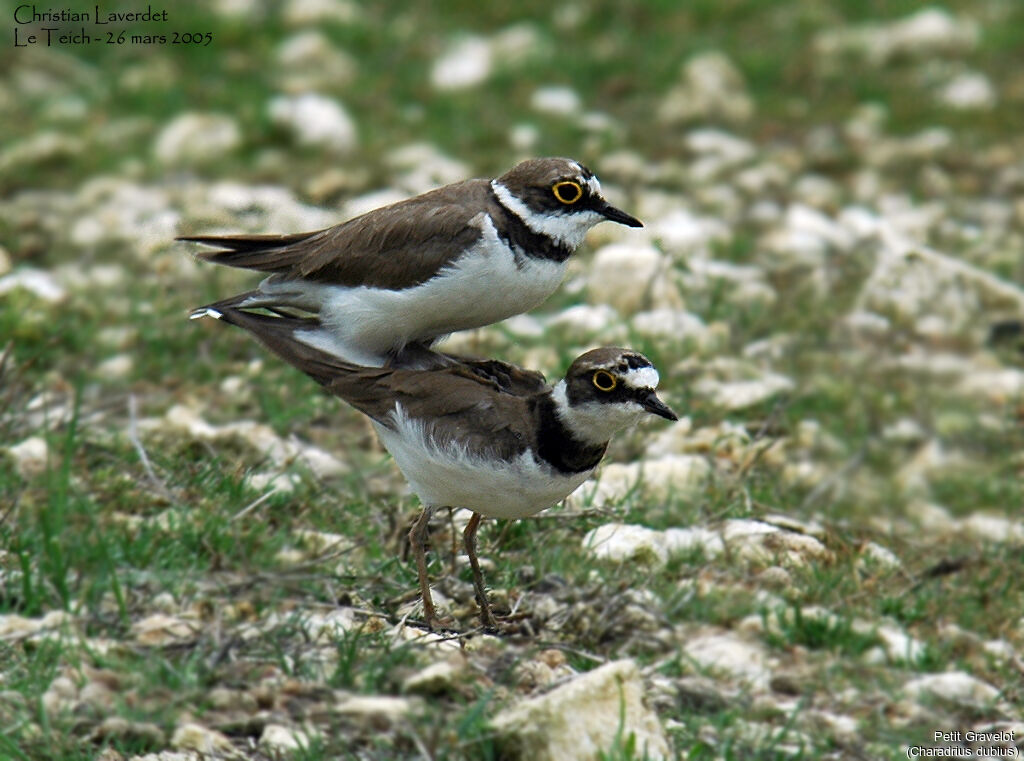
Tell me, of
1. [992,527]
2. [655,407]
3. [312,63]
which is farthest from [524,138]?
[655,407]

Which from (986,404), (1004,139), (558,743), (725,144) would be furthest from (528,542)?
(1004,139)

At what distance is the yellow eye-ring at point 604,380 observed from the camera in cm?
508

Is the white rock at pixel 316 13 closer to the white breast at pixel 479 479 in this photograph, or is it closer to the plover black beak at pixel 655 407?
the white breast at pixel 479 479

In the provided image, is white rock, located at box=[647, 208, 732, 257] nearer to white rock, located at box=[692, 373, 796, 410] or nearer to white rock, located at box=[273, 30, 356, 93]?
white rock, located at box=[692, 373, 796, 410]

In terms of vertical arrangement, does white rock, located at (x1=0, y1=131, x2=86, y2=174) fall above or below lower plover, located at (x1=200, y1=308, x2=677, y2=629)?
above

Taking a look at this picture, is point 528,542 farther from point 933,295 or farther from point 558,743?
point 933,295

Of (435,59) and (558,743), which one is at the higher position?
(435,59)

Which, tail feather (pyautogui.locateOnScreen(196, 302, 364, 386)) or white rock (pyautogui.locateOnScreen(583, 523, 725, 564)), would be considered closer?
tail feather (pyautogui.locateOnScreen(196, 302, 364, 386))

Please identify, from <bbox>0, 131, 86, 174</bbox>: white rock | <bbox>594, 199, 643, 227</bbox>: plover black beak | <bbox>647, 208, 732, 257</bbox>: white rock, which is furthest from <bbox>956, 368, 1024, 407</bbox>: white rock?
<bbox>0, 131, 86, 174</bbox>: white rock

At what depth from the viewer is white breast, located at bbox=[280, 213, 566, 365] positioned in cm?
548

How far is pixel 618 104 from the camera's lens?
487 inches

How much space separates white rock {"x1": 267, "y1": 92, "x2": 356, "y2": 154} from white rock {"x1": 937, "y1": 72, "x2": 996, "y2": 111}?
4.74m

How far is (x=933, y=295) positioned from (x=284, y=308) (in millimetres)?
4658

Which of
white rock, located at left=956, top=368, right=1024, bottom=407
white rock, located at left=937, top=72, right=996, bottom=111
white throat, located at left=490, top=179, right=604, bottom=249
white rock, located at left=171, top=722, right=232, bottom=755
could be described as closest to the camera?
white rock, located at left=171, top=722, right=232, bottom=755
